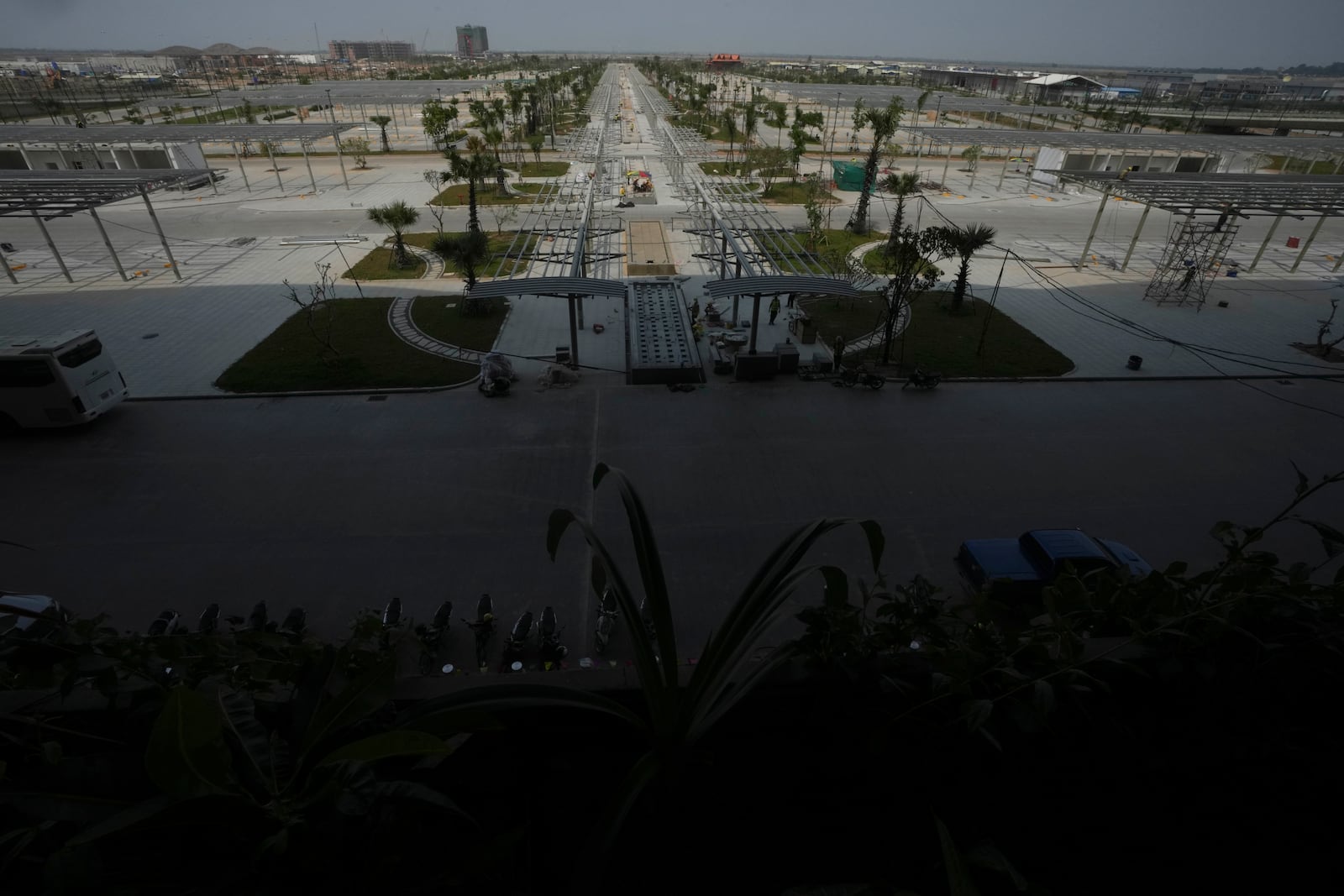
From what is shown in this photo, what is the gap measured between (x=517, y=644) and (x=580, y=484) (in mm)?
3511

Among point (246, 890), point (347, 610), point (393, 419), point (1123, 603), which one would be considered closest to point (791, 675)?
point (1123, 603)

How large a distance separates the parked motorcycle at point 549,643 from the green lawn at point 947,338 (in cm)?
996

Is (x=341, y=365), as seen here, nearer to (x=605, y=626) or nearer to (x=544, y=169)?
(x=605, y=626)

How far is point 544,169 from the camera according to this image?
37312mm

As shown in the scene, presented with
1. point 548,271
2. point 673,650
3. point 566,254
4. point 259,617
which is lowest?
point 548,271

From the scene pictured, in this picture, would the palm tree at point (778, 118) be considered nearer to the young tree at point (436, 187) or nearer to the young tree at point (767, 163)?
the young tree at point (767, 163)

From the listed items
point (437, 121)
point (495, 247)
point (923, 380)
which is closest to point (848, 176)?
point (495, 247)

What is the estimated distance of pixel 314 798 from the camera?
1.30 m

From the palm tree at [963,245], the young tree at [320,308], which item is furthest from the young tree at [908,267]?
the young tree at [320,308]

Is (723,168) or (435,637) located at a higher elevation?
(435,637)

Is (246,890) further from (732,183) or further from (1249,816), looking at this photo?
(732,183)

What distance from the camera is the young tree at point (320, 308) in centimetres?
1375

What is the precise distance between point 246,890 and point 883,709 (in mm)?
1729

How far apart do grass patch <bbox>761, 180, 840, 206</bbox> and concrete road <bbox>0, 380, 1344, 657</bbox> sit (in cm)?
1966
